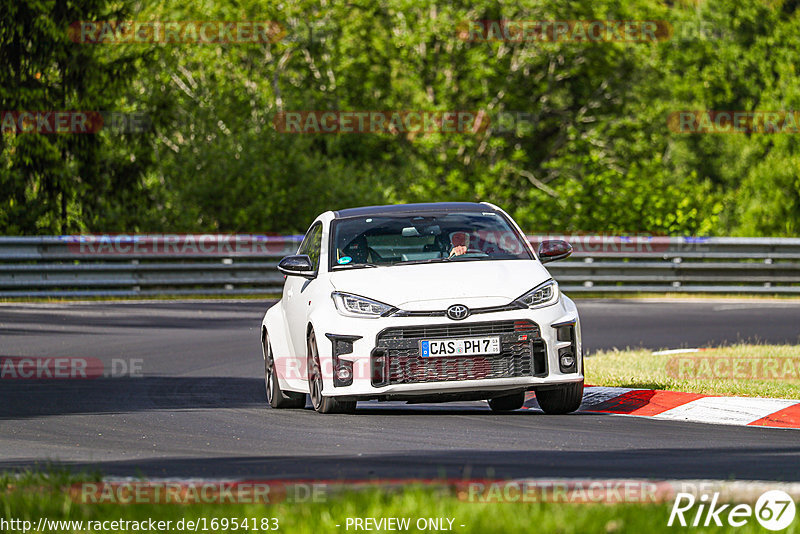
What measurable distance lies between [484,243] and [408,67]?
111 feet

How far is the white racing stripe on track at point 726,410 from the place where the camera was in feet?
34.2

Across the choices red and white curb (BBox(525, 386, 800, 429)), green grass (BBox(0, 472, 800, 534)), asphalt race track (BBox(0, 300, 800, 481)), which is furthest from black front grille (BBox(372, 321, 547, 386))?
green grass (BBox(0, 472, 800, 534))

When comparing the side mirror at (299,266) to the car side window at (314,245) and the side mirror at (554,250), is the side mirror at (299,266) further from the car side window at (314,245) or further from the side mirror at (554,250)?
the side mirror at (554,250)

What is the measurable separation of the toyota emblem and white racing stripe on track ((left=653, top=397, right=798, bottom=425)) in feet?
5.86

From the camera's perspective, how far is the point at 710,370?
14039mm

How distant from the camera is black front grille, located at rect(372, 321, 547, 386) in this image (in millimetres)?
10250

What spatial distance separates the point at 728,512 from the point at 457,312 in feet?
15.4

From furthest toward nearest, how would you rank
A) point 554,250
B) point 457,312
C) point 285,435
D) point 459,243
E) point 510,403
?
point 510,403 → point 459,243 → point 554,250 → point 457,312 → point 285,435

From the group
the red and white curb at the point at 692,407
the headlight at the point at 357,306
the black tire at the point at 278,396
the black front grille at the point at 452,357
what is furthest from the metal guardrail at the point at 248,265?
the black front grille at the point at 452,357

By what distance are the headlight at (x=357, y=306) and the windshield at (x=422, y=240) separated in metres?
0.56

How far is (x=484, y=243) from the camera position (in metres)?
11.4

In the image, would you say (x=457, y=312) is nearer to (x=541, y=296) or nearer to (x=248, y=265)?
(x=541, y=296)

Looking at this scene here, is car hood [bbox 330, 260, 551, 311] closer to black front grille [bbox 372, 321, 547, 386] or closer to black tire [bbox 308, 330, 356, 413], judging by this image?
black front grille [bbox 372, 321, 547, 386]

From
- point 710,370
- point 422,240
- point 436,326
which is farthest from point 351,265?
point 710,370
